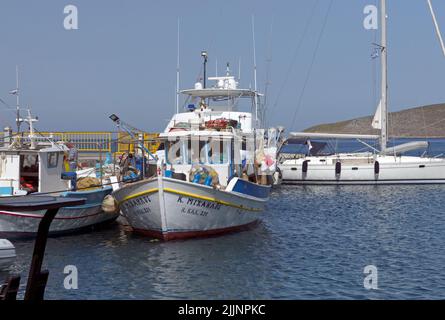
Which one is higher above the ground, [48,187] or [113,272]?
[48,187]

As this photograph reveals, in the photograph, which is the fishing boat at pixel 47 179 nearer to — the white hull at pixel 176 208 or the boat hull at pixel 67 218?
the boat hull at pixel 67 218

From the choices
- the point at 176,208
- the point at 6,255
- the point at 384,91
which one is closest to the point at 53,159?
the point at 176,208

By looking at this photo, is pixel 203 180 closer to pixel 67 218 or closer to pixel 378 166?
pixel 67 218

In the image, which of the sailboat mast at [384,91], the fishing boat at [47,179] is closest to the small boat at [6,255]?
the fishing boat at [47,179]

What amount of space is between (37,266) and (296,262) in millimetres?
13118

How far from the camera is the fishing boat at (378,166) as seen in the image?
4691cm

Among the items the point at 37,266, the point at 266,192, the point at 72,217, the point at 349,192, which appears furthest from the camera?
the point at 349,192

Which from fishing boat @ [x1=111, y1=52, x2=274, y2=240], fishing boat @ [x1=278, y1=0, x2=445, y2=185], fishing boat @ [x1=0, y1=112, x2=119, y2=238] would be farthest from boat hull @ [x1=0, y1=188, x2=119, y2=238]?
fishing boat @ [x1=278, y1=0, x2=445, y2=185]

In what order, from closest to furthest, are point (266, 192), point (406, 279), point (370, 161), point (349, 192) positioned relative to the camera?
point (406, 279) < point (266, 192) < point (349, 192) < point (370, 161)

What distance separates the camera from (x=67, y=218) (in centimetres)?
→ 2300

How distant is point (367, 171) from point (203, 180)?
28.4 meters

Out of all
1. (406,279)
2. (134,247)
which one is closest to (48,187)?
(134,247)

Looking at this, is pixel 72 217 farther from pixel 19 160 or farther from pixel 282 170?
pixel 282 170

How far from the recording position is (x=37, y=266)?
6949mm
